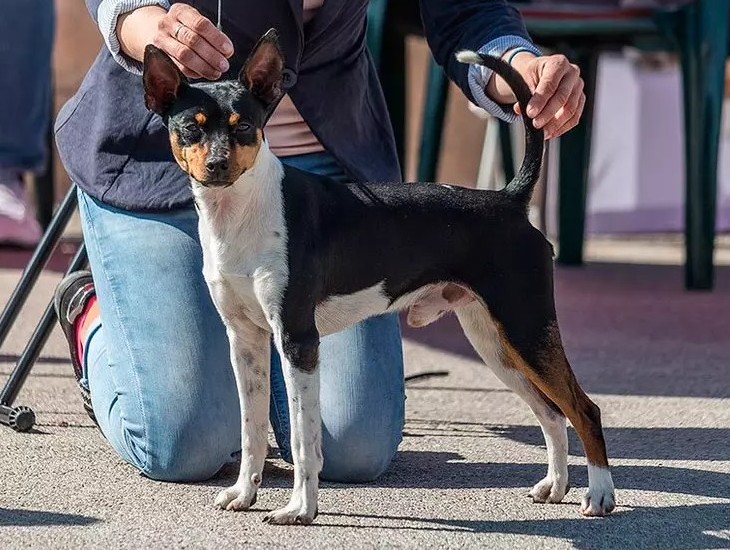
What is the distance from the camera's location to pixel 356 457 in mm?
2826

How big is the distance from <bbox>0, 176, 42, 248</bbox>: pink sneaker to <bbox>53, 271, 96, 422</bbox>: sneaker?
2.69m

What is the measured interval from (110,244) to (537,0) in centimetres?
298

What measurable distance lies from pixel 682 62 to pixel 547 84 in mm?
2879

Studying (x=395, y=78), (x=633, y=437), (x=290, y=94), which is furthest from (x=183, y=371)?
(x=395, y=78)

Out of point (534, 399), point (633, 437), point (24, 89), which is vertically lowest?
point (633, 437)

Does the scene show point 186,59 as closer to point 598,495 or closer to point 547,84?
point 547,84

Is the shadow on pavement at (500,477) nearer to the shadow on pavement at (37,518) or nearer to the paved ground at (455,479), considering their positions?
the paved ground at (455,479)

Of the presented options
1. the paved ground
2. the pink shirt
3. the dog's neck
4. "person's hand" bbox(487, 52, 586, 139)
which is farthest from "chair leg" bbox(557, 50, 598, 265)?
the dog's neck

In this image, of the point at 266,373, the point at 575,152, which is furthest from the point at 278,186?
the point at 575,152

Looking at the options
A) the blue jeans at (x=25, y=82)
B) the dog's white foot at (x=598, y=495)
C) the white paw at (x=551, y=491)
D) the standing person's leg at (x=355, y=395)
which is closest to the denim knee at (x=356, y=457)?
the standing person's leg at (x=355, y=395)

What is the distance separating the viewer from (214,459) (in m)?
2.81

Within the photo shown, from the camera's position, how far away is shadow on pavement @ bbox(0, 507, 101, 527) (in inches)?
96.0

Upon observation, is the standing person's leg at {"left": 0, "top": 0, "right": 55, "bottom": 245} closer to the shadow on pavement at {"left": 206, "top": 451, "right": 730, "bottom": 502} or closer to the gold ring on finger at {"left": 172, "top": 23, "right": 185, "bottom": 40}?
the shadow on pavement at {"left": 206, "top": 451, "right": 730, "bottom": 502}

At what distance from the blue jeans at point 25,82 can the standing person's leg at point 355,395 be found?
3409mm
